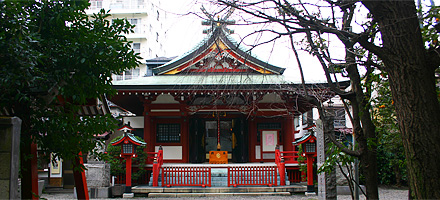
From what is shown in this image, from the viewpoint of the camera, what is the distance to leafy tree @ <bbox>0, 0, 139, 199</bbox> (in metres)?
4.39

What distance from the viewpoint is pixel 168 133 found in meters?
16.3

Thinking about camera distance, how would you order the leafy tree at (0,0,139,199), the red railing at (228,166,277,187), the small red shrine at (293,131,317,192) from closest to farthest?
the leafy tree at (0,0,139,199), the small red shrine at (293,131,317,192), the red railing at (228,166,277,187)

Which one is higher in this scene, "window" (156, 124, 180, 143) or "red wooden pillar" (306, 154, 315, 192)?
"window" (156, 124, 180, 143)

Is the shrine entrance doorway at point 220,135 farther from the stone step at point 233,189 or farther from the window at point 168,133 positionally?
the stone step at point 233,189

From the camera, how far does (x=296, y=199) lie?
11.0 meters

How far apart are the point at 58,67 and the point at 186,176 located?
8797mm

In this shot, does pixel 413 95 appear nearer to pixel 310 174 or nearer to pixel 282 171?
pixel 310 174

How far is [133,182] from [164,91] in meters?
3.66

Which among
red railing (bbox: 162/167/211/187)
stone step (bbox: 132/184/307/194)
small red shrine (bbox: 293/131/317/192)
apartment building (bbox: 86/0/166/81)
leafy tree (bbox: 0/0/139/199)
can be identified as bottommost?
stone step (bbox: 132/184/307/194)

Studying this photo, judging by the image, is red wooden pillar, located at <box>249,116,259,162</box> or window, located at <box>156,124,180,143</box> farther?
red wooden pillar, located at <box>249,116,259,162</box>

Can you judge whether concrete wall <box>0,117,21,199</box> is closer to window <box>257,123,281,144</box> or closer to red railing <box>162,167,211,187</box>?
red railing <box>162,167,211,187</box>

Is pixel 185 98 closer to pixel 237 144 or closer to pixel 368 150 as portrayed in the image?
pixel 237 144

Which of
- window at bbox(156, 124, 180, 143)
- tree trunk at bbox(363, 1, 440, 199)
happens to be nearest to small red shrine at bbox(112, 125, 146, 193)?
window at bbox(156, 124, 180, 143)

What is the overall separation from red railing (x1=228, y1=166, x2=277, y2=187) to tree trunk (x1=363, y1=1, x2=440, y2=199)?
864 cm
